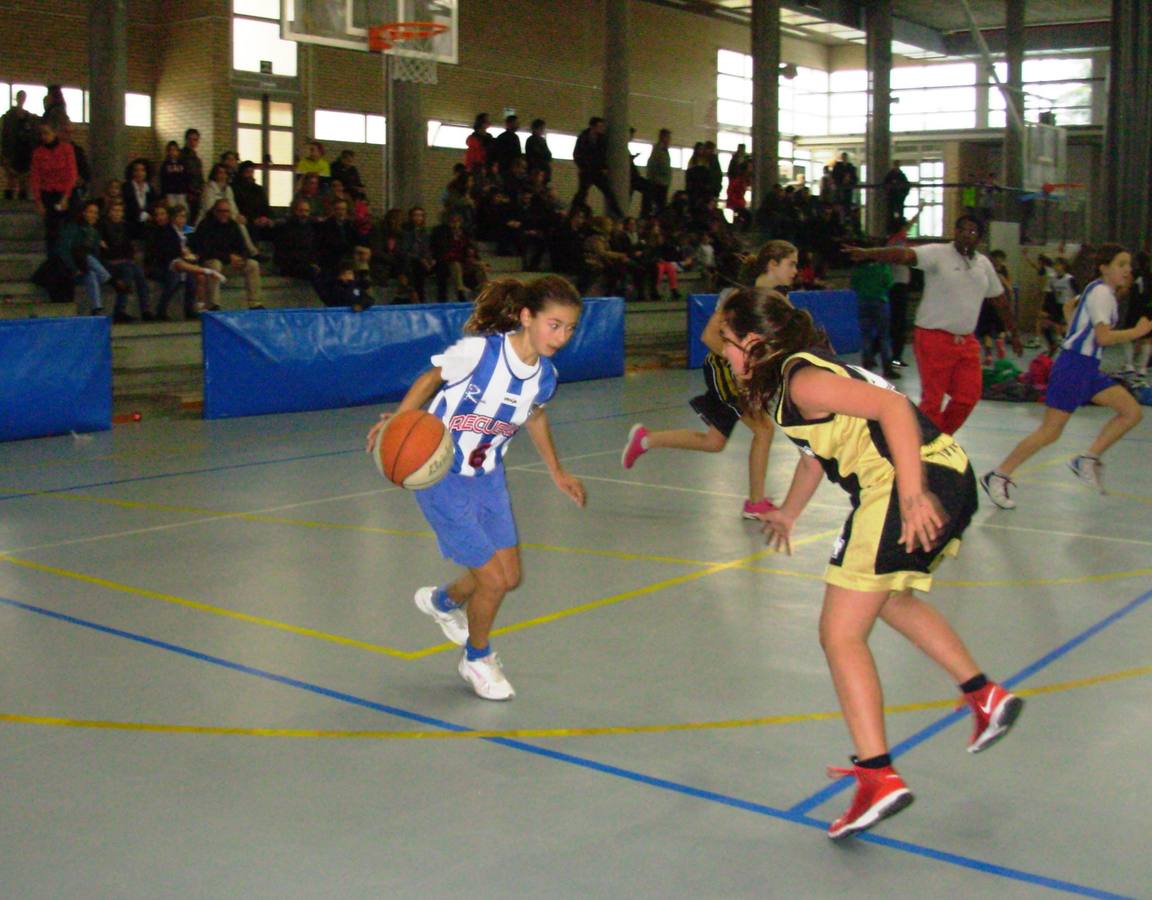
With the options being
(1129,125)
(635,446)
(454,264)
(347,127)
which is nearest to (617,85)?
(347,127)

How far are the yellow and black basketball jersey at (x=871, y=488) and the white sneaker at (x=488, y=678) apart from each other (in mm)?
1568

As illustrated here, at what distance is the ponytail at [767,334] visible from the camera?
378 centimetres

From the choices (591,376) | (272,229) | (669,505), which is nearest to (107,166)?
(272,229)

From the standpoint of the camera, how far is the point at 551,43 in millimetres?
34188

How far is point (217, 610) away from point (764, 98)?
2581 centimetres

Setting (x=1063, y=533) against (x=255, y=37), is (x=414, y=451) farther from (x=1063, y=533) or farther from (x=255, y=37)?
(x=255, y=37)

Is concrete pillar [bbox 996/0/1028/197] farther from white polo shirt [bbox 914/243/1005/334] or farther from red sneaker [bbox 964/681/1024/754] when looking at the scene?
red sneaker [bbox 964/681/1024/754]

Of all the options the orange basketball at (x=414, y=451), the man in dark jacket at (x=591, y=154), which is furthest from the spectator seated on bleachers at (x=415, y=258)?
the orange basketball at (x=414, y=451)

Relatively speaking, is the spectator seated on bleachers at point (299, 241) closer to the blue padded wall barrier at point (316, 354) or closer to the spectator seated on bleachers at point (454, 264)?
the spectator seated on bleachers at point (454, 264)

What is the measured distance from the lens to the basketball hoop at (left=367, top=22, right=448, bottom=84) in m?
16.1

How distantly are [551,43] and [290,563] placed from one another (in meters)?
29.3

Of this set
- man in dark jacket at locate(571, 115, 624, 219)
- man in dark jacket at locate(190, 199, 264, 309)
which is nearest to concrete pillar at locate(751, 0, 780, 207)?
man in dark jacket at locate(571, 115, 624, 219)

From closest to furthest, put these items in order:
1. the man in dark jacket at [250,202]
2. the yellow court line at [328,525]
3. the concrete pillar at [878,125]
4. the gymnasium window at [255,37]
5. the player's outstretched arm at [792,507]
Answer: the player's outstretched arm at [792,507] → the yellow court line at [328,525] → the man in dark jacket at [250,202] → the gymnasium window at [255,37] → the concrete pillar at [878,125]

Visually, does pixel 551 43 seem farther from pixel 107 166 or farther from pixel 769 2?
pixel 107 166
